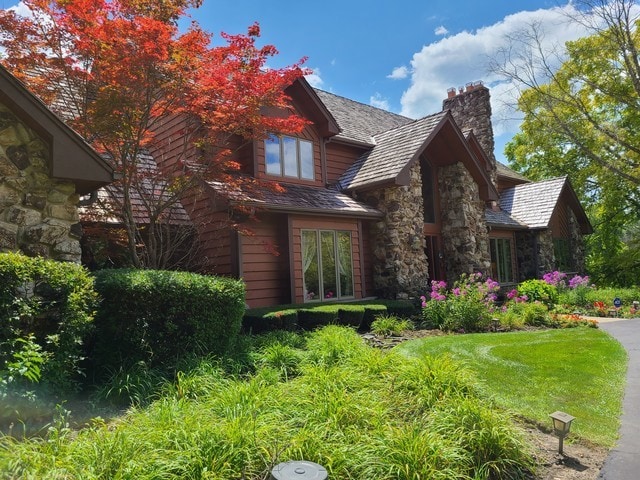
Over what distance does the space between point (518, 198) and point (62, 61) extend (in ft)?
64.7

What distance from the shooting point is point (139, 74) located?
711 cm

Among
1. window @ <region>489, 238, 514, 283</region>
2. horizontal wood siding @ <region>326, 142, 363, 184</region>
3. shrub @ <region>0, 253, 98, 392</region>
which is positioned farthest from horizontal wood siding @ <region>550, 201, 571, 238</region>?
shrub @ <region>0, 253, 98, 392</region>

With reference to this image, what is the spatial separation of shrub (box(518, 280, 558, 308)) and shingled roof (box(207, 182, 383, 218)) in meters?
6.05

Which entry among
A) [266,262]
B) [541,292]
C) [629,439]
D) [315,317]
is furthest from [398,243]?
[629,439]

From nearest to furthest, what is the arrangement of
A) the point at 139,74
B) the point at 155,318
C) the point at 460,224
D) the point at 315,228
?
the point at 155,318, the point at 139,74, the point at 315,228, the point at 460,224

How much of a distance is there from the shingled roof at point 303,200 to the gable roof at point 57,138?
334 centimetres

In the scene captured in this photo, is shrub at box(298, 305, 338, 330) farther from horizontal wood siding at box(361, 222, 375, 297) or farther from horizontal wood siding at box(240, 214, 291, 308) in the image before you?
horizontal wood siding at box(361, 222, 375, 297)

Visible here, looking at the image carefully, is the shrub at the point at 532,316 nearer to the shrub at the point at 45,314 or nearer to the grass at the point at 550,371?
the grass at the point at 550,371

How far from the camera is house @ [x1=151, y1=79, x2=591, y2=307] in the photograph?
1066 centimetres

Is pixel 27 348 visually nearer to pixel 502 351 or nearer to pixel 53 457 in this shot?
pixel 53 457

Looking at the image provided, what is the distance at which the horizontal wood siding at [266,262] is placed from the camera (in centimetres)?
1044

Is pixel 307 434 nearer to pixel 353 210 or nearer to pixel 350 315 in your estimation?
pixel 350 315

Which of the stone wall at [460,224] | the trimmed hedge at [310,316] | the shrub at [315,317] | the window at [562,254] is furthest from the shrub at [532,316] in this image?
the window at [562,254]

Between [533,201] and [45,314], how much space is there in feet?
67.8
